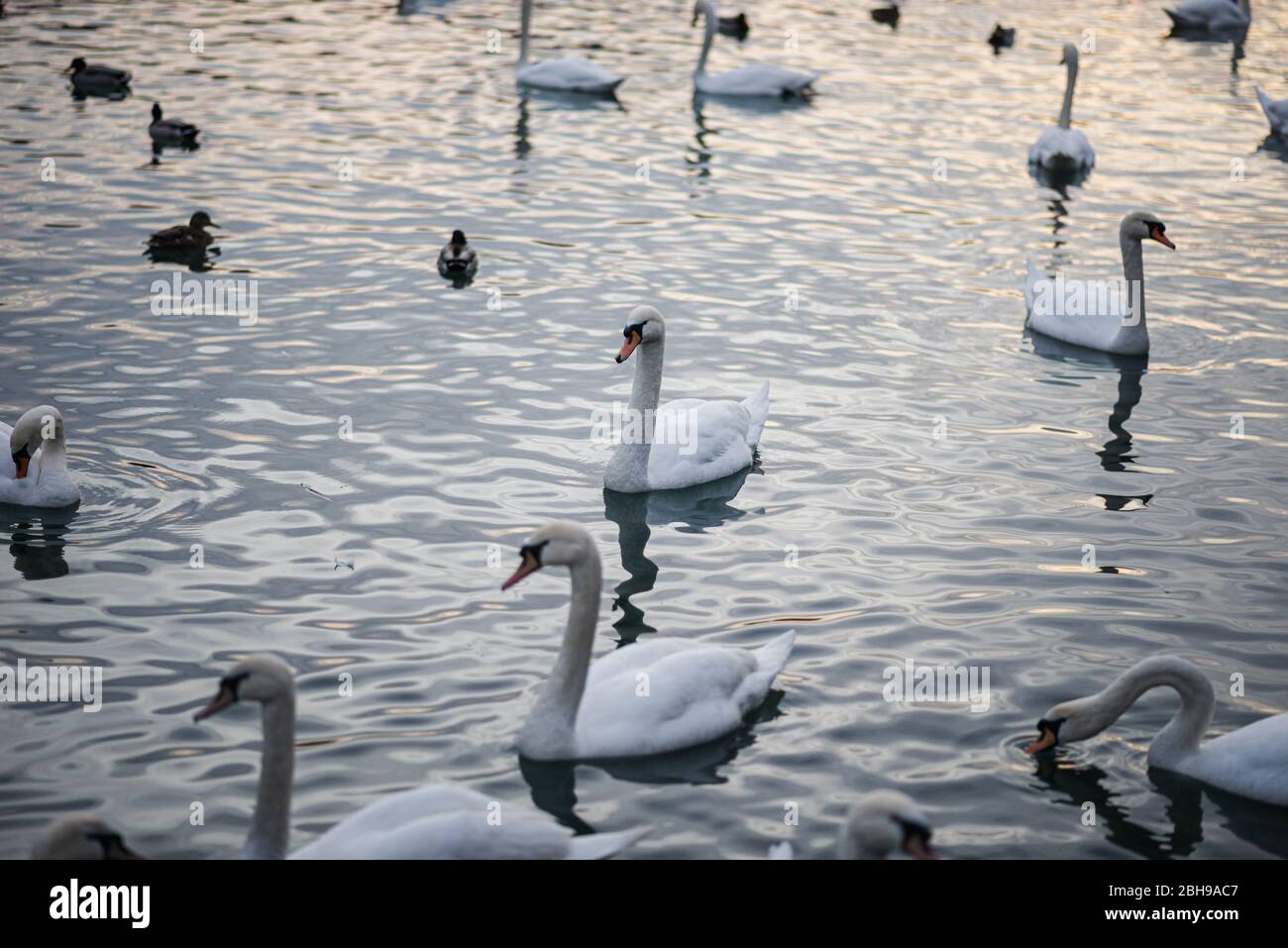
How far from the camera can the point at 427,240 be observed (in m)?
19.1

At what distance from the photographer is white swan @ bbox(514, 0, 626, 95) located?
26.8 meters

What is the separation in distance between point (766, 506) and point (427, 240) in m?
8.04

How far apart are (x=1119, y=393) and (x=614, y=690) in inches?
333

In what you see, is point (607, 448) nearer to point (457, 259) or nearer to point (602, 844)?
point (457, 259)

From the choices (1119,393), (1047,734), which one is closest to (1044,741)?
(1047,734)

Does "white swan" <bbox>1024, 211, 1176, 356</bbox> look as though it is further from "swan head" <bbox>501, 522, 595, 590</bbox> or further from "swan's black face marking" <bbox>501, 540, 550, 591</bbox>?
"swan's black face marking" <bbox>501, 540, 550, 591</bbox>

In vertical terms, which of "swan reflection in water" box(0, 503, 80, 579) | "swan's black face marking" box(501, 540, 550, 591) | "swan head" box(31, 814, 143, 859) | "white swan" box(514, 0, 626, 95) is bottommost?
"swan reflection in water" box(0, 503, 80, 579)

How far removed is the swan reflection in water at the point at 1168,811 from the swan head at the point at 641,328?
4810mm

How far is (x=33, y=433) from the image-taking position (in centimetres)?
1155

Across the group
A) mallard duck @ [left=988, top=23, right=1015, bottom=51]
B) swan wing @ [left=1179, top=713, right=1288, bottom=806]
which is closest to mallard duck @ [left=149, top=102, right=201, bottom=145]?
swan wing @ [left=1179, top=713, right=1288, bottom=806]

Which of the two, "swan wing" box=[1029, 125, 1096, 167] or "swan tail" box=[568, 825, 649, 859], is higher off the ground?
"swan wing" box=[1029, 125, 1096, 167]

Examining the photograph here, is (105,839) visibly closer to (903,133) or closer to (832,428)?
(832,428)

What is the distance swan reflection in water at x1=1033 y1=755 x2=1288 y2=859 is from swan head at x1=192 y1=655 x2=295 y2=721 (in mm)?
4238
